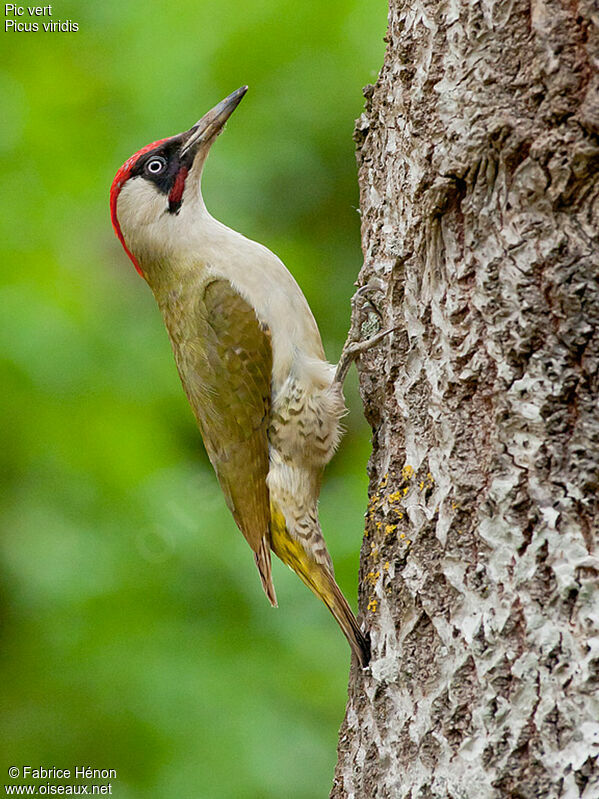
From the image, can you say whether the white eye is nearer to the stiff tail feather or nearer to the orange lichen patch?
the stiff tail feather

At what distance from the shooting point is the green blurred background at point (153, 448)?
12.0ft

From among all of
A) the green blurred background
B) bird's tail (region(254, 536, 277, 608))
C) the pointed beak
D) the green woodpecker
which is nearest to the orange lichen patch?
the green woodpecker

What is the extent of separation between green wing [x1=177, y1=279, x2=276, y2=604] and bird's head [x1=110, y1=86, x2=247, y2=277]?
35cm

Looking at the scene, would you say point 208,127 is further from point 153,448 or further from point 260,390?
point 153,448

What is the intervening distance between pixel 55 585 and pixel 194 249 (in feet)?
4.65

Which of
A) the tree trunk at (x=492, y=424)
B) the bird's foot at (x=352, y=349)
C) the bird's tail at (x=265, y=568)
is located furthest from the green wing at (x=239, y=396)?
the tree trunk at (x=492, y=424)

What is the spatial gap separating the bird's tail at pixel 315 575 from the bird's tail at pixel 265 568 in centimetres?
3

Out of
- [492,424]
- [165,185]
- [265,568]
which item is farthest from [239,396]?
[492,424]

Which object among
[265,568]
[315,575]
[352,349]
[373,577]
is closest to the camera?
[373,577]

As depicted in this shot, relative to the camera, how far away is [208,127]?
A: 3.36 meters

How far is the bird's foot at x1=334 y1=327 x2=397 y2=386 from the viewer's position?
2.52m

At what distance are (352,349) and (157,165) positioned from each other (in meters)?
1.20

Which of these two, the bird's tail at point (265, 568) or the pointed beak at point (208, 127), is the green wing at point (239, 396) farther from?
the pointed beak at point (208, 127)

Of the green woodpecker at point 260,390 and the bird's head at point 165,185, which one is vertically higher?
the bird's head at point 165,185
